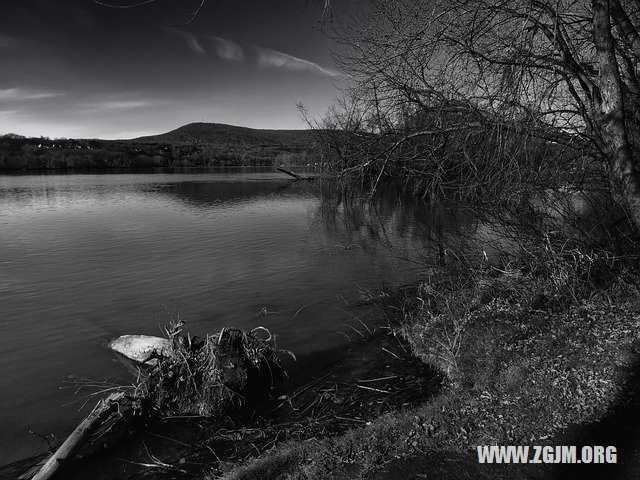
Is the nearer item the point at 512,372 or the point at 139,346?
the point at 512,372

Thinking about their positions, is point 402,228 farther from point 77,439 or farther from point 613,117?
point 77,439

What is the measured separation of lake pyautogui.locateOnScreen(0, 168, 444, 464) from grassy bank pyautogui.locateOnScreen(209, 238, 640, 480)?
261 cm

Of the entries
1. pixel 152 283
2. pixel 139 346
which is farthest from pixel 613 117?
pixel 152 283

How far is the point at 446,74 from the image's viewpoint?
21.7 feet

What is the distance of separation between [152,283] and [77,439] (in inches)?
281

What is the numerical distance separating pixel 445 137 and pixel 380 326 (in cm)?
371

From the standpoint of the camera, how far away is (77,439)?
13.4 ft

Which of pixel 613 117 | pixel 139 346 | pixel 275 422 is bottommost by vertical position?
pixel 275 422

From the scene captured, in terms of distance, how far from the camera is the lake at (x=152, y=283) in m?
6.35

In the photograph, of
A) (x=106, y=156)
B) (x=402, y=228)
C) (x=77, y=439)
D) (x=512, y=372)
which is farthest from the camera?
(x=106, y=156)

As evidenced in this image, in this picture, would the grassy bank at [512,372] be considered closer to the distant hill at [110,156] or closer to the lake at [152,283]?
the lake at [152,283]

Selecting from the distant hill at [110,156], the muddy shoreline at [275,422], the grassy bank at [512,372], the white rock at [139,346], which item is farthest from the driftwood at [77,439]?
the distant hill at [110,156]

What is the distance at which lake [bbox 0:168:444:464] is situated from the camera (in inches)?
250

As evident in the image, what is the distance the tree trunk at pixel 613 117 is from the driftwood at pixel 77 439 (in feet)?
23.4
